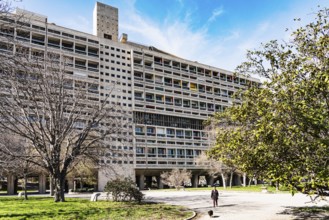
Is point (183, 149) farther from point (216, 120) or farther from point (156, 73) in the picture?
point (216, 120)

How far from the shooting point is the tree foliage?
10.4 meters

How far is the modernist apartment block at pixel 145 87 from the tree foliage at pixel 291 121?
148 feet

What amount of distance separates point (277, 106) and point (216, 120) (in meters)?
4.60

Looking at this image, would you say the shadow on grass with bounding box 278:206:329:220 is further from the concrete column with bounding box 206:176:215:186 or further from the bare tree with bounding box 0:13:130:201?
the concrete column with bounding box 206:176:215:186

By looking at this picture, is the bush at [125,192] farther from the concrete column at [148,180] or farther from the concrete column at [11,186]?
the concrete column at [148,180]

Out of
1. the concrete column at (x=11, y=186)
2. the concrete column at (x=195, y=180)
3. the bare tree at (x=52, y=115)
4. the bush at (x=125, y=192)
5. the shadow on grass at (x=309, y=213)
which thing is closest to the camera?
the shadow on grass at (x=309, y=213)

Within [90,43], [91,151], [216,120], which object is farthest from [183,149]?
[216,120]

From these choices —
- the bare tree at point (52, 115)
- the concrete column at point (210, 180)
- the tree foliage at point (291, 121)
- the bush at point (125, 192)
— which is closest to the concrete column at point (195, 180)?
the concrete column at point (210, 180)

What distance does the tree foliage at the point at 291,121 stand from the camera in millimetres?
10406

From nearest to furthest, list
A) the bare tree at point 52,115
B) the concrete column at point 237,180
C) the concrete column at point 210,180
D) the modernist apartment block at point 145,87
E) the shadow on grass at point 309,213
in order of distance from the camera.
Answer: the shadow on grass at point 309,213
the bare tree at point 52,115
the modernist apartment block at point 145,87
the concrete column at point 210,180
the concrete column at point 237,180

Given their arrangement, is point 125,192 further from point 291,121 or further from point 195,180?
point 195,180

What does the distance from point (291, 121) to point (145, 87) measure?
2204 inches

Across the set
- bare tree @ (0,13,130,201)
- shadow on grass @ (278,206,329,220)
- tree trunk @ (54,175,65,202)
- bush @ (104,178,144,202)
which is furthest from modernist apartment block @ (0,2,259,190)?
shadow on grass @ (278,206,329,220)

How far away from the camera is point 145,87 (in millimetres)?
66062
